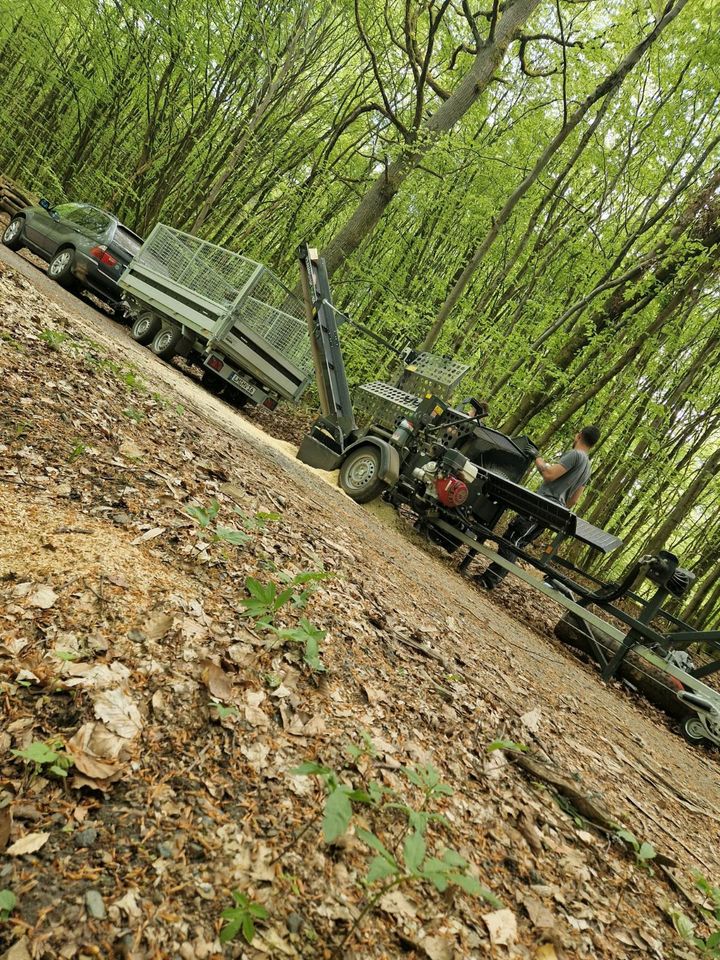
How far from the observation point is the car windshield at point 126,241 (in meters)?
12.3

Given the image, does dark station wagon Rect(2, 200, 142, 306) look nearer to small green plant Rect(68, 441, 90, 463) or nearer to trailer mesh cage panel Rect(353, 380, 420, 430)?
trailer mesh cage panel Rect(353, 380, 420, 430)

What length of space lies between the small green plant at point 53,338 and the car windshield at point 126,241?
23.8 ft

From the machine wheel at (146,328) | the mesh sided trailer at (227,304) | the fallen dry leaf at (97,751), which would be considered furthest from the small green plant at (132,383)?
the machine wheel at (146,328)

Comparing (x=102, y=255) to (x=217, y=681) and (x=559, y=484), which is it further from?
(x=217, y=681)

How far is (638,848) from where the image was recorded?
294 centimetres

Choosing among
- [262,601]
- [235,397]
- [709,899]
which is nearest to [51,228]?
[235,397]

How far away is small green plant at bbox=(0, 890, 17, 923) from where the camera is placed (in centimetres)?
154

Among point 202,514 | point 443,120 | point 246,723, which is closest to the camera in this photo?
point 246,723

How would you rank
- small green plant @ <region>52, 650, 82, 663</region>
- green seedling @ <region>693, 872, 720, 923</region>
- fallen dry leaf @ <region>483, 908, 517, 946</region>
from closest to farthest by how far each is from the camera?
fallen dry leaf @ <region>483, 908, 517, 946</region>, small green plant @ <region>52, 650, 82, 663</region>, green seedling @ <region>693, 872, 720, 923</region>

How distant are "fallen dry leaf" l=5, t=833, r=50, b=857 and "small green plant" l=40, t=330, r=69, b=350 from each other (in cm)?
461

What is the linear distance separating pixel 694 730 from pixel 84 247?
12756 millimetres

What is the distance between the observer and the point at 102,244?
11.9m

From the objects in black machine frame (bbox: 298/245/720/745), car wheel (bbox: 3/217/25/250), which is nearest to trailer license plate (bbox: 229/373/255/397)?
black machine frame (bbox: 298/245/720/745)

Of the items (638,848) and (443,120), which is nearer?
(638,848)
